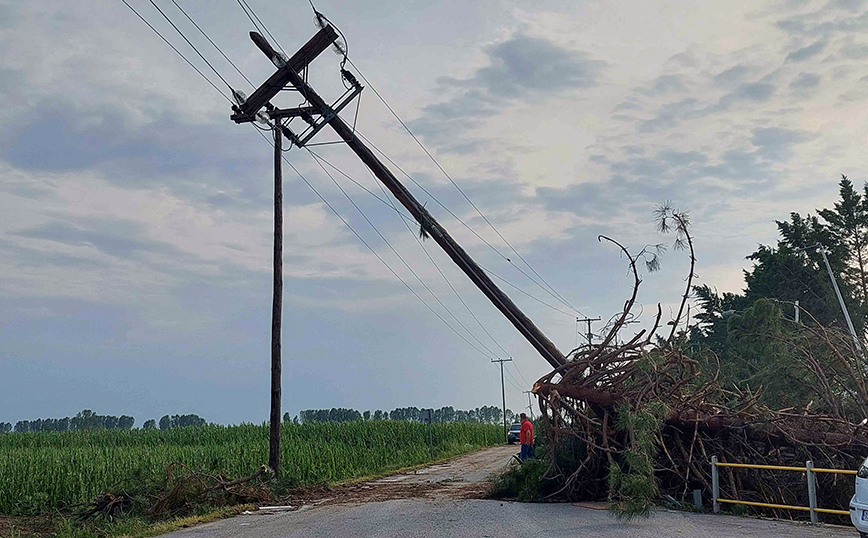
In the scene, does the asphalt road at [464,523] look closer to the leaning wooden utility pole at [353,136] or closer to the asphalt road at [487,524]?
the asphalt road at [487,524]

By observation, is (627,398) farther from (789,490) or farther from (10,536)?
(10,536)

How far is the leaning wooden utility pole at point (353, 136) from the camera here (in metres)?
19.8

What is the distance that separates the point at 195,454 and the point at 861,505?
21.6 metres

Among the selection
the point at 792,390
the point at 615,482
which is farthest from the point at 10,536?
the point at 792,390

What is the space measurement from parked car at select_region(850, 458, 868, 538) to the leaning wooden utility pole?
9619 millimetres

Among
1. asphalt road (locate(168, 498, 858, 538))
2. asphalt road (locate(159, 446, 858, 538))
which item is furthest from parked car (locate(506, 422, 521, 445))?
asphalt road (locate(168, 498, 858, 538))

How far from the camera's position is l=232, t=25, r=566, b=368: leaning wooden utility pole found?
1983 cm

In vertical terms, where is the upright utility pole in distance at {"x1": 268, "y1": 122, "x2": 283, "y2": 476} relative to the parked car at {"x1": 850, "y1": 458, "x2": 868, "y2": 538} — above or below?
above

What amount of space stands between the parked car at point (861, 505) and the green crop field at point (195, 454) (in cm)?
1483

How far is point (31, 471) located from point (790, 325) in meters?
19.8

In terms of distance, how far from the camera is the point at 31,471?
71.3 ft

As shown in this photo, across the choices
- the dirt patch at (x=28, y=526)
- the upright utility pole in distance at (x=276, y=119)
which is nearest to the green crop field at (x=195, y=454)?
the dirt patch at (x=28, y=526)

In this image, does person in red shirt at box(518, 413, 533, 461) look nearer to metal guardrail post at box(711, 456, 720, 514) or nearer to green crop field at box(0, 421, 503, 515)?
green crop field at box(0, 421, 503, 515)

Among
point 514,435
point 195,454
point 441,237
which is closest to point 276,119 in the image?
point 441,237
